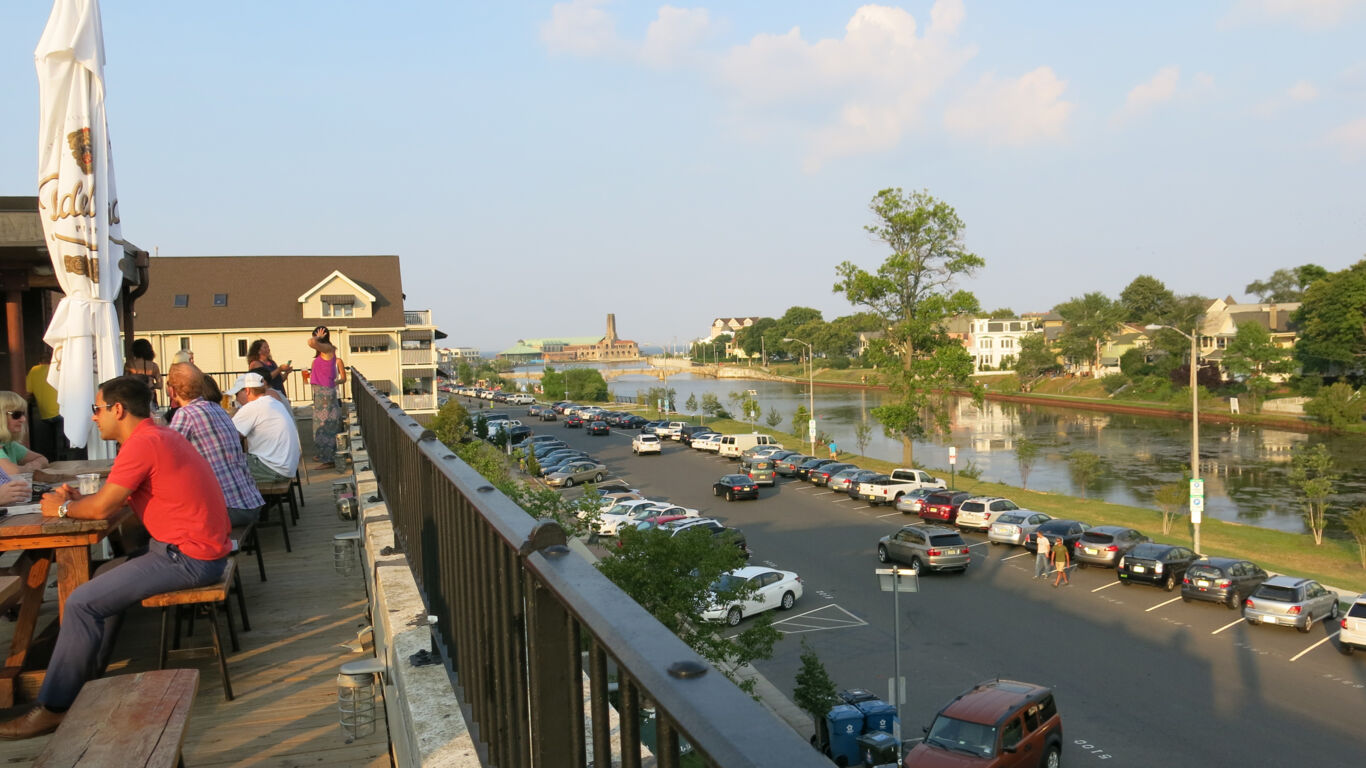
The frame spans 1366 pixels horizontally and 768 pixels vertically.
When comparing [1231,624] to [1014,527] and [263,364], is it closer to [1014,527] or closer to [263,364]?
[1014,527]

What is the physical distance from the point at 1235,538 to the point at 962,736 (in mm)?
23091

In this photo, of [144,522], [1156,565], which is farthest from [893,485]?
[144,522]

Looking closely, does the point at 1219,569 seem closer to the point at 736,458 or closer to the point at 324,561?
the point at 324,561

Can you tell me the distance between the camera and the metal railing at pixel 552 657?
1134 millimetres

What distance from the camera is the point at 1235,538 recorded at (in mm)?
31641

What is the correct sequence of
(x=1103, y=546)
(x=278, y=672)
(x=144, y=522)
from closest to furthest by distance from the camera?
1. (x=144, y=522)
2. (x=278, y=672)
3. (x=1103, y=546)

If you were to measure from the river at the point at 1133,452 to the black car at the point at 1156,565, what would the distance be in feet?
43.6

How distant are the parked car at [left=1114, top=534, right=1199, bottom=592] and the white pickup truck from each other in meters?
12.4

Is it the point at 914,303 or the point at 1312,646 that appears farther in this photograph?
the point at 914,303

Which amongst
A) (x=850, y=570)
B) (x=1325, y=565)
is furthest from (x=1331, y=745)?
(x=1325, y=565)

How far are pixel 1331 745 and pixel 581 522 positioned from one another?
17.7m

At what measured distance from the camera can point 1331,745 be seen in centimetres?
1553

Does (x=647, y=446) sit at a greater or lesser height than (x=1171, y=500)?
greater

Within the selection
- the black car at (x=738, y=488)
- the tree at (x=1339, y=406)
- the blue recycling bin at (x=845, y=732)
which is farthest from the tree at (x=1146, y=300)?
the blue recycling bin at (x=845, y=732)
